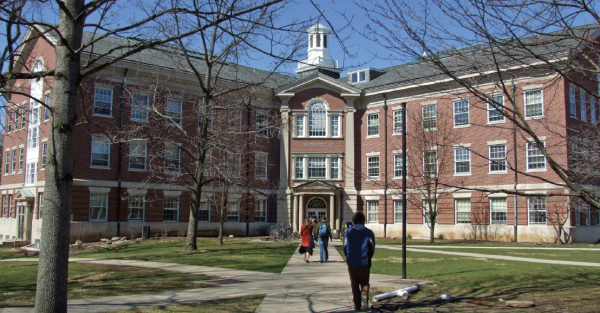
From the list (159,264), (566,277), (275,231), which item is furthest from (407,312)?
(275,231)

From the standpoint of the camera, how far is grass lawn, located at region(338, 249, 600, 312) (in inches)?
377

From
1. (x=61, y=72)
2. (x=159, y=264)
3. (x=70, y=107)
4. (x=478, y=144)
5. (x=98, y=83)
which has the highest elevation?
(x=98, y=83)

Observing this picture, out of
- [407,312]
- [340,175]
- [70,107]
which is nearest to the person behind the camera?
[70,107]

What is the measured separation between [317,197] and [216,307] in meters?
31.0

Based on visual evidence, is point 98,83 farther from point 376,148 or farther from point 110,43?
point 376,148

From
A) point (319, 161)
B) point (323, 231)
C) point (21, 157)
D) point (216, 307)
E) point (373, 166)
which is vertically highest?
point (319, 161)

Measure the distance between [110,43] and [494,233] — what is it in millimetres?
27694

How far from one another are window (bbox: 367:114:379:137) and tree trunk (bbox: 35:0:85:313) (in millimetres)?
34044

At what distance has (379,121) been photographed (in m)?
39.2

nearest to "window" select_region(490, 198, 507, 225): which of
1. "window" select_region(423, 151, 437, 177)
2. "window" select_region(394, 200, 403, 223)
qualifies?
"window" select_region(423, 151, 437, 177)

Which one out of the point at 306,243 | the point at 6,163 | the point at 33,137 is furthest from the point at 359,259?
the point at 6,163

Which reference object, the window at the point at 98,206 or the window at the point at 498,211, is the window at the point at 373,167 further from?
the window at the point at 98,206

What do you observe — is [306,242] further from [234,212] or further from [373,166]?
[373,166]

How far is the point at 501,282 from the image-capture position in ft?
41.6
